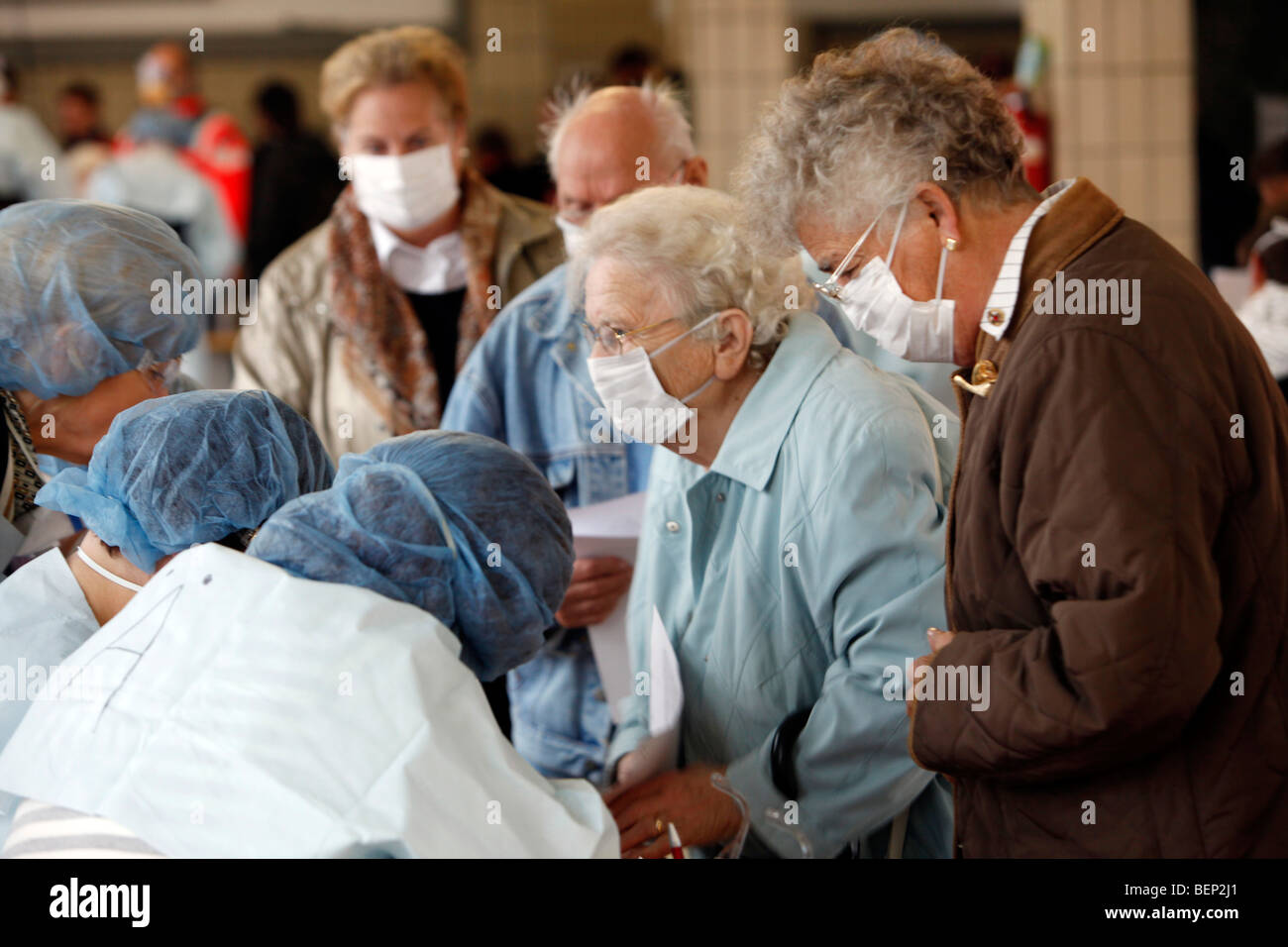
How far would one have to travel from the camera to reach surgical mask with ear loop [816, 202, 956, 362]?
1.78m

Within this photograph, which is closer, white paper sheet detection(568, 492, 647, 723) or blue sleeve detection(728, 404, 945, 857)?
blue sleeve detection(728, 404, 945, 857)

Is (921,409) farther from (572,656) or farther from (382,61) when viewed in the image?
(382,61)

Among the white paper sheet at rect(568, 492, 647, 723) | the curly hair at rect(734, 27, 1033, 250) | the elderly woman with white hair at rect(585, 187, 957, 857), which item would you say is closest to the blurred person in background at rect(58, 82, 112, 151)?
the white paper sheet at rect(568, 492, 647, 723)

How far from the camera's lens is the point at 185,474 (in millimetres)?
1748

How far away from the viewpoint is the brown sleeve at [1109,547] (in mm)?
1477

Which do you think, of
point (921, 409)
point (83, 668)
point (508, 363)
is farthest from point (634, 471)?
point (83, 668)

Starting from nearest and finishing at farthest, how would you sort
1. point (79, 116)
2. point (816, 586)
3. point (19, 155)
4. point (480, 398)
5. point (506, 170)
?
1. point (816, 586)
2. point (480, 398)
3. point (506, 170)
4. point (19, 155)
5. point (79, 116)

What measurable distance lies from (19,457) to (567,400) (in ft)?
3.87

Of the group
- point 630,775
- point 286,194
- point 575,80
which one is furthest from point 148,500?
point 286,194

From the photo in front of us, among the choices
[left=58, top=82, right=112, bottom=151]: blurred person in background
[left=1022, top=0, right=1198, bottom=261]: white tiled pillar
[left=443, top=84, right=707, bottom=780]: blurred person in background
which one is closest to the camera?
[left=443, top=84, right=707, bottom=780]: blurred person in background

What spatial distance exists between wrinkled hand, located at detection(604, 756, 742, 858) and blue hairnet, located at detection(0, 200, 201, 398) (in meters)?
1.08

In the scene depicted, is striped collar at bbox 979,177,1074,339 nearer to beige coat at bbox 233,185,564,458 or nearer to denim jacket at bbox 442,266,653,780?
denim jacket at bbox 442,266,653,780

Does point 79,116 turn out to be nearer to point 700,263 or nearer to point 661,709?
point 700,263
